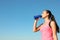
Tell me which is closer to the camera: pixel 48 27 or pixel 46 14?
pixel 48 27

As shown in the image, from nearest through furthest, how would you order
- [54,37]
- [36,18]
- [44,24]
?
1. [54,37]
2. [44,24]
3. [36,18]

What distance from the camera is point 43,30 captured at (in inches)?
307

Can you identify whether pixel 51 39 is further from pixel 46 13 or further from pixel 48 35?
pixel 46 13

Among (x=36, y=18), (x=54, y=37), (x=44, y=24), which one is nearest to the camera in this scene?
Answer: (x=54, y=37)

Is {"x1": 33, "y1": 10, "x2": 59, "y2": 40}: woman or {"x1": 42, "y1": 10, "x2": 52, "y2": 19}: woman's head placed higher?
{"x1": 42, "y1": 10, "x2": 52, "y2": 19}: woman's head

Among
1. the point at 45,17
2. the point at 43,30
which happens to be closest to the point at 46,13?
the point at 45,17

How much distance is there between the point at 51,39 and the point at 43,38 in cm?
32

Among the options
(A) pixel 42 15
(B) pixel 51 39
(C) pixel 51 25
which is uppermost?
(A) pixel 42 15

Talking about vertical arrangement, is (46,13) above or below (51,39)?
above

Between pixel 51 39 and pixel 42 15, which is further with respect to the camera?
pixel 42 15

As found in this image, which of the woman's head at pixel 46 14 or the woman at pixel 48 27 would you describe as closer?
the woman at pixel 48 27

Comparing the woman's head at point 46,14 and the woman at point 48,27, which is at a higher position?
the woman's head at point 46,14

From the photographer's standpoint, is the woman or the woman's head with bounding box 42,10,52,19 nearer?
the woman

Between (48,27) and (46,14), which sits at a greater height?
(46,14)
